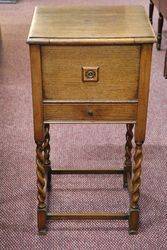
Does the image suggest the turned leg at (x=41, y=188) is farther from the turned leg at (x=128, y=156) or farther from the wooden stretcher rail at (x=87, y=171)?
the turned leg at (x=128, y=156)

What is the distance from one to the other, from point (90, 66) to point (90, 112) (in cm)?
18

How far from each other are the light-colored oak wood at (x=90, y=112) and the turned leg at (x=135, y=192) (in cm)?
15

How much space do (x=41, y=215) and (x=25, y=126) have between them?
1014 mm

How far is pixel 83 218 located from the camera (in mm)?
1979

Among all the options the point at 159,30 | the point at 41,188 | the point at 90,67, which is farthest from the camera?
the point at 159,30

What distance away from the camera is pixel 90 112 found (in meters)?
1.69

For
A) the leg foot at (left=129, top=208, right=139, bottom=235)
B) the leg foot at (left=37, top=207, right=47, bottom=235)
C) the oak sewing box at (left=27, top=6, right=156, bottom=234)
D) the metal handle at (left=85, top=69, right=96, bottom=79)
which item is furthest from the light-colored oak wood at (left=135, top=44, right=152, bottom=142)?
the leg foot at (left=37, top=207, right=47, bottom=235)

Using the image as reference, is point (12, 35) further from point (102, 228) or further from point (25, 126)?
point (102, 228)

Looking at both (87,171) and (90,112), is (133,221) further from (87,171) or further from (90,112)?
(90,112)

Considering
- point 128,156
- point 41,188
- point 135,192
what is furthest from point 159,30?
point 41,188

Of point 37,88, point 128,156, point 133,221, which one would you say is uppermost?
point 37,88

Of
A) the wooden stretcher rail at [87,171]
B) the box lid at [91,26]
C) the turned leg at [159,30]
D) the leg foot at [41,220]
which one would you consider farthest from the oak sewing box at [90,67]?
the turned leg at [159,30]

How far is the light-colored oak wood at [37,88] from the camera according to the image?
157 cm

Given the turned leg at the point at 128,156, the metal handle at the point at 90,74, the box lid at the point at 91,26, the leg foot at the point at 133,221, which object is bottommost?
the leg foot at the point at 133,221
